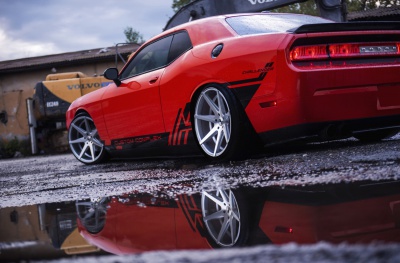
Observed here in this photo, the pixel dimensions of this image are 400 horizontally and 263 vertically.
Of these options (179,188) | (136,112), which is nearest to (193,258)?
(179,188)

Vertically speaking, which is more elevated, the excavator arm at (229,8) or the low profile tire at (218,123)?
the excavator arm at (229,8)

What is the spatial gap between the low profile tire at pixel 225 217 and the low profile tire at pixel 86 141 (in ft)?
14.4

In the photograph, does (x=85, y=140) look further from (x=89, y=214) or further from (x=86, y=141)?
(x=89, y=214)

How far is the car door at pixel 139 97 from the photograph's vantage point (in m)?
5.53

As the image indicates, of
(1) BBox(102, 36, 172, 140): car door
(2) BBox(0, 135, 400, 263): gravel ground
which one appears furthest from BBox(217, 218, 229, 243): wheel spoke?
(1) BBox(102, 36, 172, 140): car door

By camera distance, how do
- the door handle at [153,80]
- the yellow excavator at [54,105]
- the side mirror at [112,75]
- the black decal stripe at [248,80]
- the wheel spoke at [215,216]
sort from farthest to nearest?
the yellow excavator at [54,105] < the side mirror at [112,75] < the door handle at [153,80] < the black decal stripe at [248,80] < the wheel spoke at [215,216]

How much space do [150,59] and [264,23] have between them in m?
1.59

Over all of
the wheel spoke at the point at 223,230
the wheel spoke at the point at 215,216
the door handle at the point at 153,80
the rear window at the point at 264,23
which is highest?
the rear window at the point at 264,23

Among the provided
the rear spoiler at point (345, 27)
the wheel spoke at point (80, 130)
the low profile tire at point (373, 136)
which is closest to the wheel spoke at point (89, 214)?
the rear spoiler at point (345, 27)

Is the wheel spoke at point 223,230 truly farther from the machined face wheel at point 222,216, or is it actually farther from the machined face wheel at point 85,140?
the machined face wheel at point 85,140

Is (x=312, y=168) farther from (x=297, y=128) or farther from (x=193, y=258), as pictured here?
(x=193, y=258)

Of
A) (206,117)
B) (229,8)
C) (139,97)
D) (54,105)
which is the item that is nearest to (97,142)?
(139,97)

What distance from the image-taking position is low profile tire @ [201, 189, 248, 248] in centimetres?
174

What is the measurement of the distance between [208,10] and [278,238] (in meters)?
7.67
